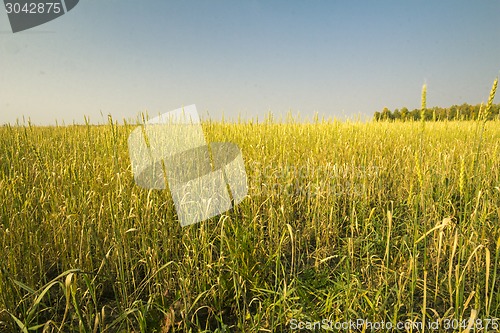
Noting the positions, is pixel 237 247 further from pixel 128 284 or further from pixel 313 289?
pixel 128 284

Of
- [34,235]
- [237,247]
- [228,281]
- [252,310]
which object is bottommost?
[252,310]

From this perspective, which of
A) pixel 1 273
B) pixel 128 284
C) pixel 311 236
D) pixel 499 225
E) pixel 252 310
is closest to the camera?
pixel 1 273

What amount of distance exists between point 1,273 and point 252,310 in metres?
1.11

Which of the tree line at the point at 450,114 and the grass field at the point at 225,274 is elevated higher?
the tree line at the point at 450,114

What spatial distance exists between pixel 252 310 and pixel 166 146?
2104mm

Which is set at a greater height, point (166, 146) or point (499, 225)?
point (166, 146)

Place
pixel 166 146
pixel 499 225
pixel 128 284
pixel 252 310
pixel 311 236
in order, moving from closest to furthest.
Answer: pixel 252 310
pixel 128 284
pixel 499 225
pixel 311 236
pixel 166 146

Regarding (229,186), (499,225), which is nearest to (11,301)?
(229,186)

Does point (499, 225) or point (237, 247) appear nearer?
point (237, 247)

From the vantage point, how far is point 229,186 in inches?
84.1

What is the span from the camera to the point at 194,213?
1667mm

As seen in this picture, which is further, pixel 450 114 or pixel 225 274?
pixel 450 114

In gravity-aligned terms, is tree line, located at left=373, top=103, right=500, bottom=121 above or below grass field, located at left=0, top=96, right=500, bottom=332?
above

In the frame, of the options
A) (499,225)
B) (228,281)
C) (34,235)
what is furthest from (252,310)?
(499,225)
